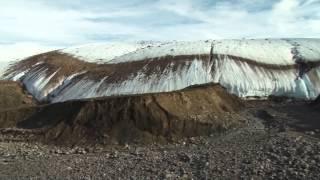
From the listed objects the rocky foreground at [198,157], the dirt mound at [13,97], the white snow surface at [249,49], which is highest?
the white snow surface at [249,49]

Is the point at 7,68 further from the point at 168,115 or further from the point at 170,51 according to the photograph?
the point at 168,115

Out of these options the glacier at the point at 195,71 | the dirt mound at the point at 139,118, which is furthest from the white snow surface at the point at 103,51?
the dirt mound at the point at 139,118

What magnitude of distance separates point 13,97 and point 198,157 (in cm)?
4370

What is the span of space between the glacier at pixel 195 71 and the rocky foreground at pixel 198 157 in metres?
19.9

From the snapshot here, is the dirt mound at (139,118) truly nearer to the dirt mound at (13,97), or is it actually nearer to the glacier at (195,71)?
the glacier at (195,71)

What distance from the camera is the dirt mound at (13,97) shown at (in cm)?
7012

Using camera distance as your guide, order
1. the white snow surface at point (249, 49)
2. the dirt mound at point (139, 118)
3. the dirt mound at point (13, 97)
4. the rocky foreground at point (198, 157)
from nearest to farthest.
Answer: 1. the rocky foreground at point (198, 157)
2. the dirt mound at point (139, 118)
3. the dirt mound at point (13, 97)
4. the white snow surface at point (249, 49)

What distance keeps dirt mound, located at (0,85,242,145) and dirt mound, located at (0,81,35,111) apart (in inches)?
842

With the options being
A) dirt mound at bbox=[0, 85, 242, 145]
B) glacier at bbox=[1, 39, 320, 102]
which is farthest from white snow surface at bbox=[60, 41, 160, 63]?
dirt mound at bbox=[0, 85, 242, 145]

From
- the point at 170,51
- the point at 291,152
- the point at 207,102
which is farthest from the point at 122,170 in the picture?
the point at 170,51

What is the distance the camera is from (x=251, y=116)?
46156 mm

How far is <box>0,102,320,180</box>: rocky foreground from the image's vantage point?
2989cm

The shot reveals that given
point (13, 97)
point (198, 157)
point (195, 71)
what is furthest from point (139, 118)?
point (13, 97)

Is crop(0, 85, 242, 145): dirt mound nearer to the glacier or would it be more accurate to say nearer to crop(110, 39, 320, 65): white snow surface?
the glacier
